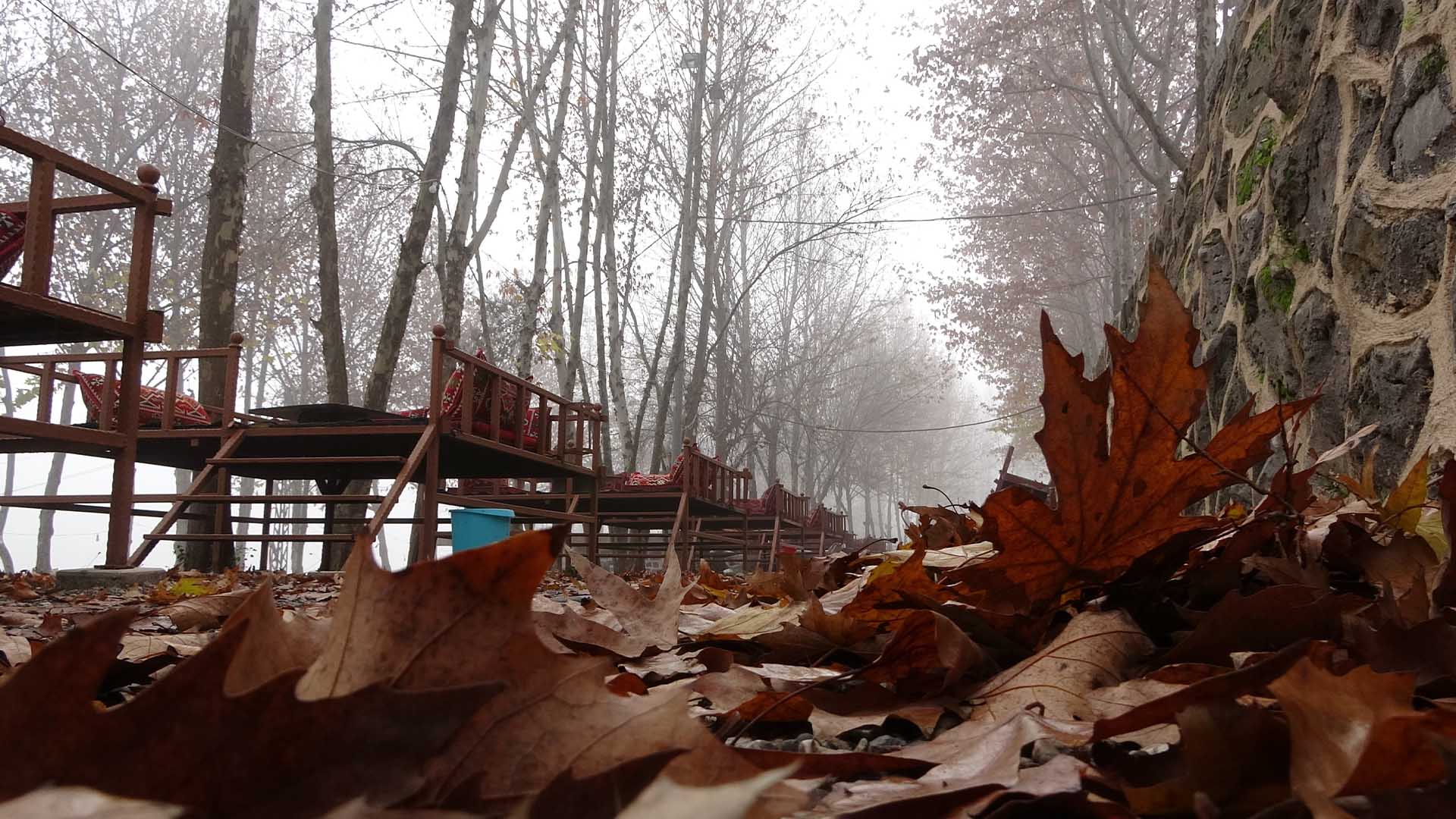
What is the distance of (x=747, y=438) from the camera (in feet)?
79.0

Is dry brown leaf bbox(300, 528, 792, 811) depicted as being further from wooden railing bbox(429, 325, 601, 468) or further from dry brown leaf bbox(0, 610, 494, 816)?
wooden railing bbox(429, 325, 601, 468)

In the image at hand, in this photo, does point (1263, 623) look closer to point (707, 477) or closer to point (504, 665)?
point (504, 665)

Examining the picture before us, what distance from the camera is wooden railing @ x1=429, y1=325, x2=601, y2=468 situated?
17.9 feet

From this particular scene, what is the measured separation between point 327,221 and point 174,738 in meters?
10.4

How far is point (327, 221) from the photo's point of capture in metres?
9.87

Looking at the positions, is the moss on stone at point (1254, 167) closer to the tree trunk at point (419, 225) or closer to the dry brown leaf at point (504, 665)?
the dry brown leaf at point (504, 665)

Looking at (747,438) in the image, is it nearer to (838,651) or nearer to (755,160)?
(755,160)

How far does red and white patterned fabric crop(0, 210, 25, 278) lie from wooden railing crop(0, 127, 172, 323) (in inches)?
4.8

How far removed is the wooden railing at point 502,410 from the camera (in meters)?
5.45

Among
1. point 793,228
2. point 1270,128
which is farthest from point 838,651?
point 793,228

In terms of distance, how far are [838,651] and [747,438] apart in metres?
23.0

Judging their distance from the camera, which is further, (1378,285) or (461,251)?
(461,251)

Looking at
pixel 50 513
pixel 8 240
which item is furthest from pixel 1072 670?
pixel 50 513

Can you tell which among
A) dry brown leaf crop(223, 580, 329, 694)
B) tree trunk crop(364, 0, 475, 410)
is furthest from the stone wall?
tree trunk crop(364, 0, 475, 410)
